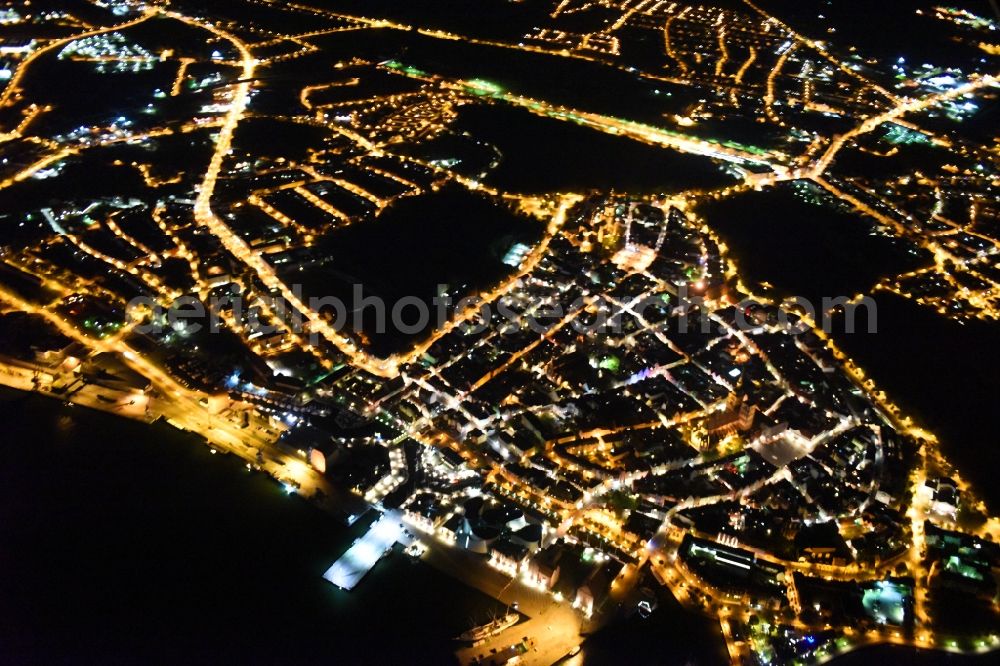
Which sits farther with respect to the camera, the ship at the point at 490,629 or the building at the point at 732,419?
the building at the point at 732,419

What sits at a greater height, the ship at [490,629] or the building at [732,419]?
the building at [732,419]

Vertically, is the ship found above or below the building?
below

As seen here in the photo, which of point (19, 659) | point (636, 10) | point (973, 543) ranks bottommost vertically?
point (19, 659)

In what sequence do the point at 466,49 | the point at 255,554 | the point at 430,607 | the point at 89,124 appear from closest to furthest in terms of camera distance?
the point at 430,607, the point at 255,554, the point at 89,124, the point at 466,49

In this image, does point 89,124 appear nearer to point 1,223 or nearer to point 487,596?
point 1,223

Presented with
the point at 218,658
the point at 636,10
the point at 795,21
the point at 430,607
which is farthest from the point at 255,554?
the point at 795,21

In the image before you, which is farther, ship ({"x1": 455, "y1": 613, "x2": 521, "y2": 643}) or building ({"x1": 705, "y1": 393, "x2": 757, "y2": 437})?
building ({"x1": 705, "y1": 393, "x2": 757, "y2": 437})

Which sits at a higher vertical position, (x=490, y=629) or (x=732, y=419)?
(x=732, y=419)

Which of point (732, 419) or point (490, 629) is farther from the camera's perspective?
point (732, 419)
